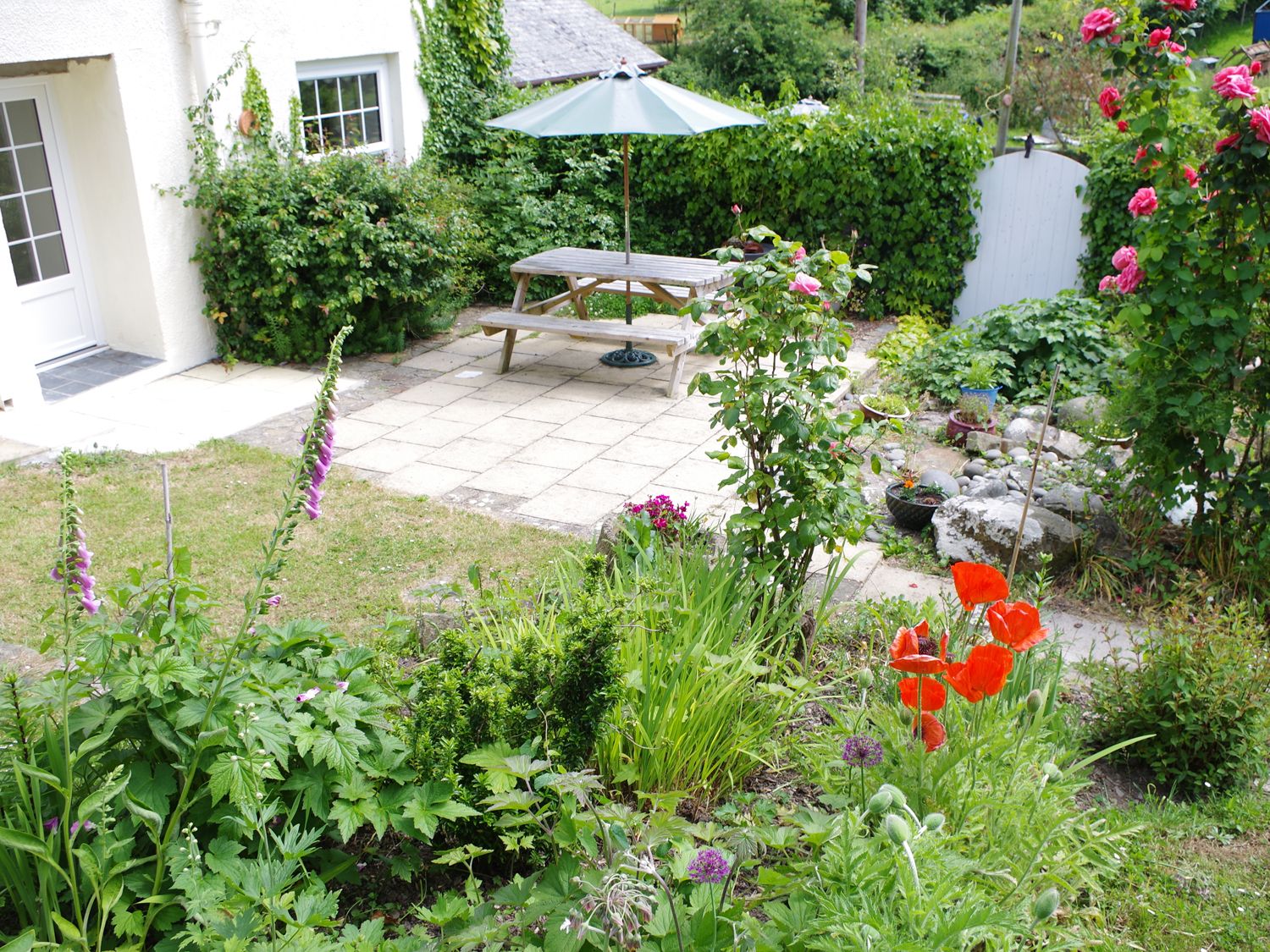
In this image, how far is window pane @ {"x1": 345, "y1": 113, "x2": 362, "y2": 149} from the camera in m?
8.83

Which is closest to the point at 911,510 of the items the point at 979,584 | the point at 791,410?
the point at 791,410

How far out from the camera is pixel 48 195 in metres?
7.23

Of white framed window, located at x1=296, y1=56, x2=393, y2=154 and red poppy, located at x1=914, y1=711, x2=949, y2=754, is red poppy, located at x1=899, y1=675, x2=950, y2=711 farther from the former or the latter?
white framed window, located at x1=296, y1=56, x2=393, y2=154

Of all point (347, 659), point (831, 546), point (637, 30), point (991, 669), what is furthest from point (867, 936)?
point (637, 30)

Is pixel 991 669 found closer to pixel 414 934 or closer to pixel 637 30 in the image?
pixel 414 934

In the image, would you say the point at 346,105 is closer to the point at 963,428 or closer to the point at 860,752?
the point at 963,428

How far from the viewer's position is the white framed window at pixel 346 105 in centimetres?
845

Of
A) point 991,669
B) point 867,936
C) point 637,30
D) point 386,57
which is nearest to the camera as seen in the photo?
point 867,936

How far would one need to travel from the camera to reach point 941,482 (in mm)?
5387

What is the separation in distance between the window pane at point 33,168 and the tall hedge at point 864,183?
4.95m

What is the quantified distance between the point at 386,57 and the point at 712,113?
10.7 feet

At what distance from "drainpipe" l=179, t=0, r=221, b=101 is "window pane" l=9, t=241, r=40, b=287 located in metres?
1.57

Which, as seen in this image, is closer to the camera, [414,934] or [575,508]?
[414,934]

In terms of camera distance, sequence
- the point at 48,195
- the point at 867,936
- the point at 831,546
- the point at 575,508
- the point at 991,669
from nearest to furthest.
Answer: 1. the point at 867,936
2. the point at 991,669
3. the point at 831,546
4. the point at 575,508
5. the point at 48,195
